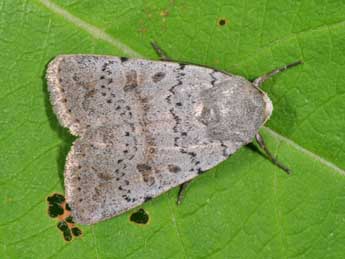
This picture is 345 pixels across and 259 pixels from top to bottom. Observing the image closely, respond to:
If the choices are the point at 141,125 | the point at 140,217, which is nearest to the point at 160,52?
the point at 141,125

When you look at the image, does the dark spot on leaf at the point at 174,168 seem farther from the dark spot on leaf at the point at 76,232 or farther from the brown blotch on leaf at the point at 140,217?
the dark spot on leaf at the point at 76,232

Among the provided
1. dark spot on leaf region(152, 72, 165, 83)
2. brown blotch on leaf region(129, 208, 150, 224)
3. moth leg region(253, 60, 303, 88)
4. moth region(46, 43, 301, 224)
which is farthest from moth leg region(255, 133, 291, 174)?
brown blotch on leaf region(129, 208, 150, 224)

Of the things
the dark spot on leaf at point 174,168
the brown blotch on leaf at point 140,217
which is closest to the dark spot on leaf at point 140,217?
the brown blotch on leaf at point 140,217

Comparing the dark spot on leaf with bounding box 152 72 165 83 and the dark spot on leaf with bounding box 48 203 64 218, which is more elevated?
the dark spot on leaf with bounding box 152 72 165 83

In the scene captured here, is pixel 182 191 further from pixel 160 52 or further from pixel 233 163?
pixel 160 52

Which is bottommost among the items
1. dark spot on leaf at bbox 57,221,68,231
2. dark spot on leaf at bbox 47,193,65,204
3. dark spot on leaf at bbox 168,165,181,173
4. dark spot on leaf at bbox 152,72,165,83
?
dark spot on leaf at bbox 57,221,68,231

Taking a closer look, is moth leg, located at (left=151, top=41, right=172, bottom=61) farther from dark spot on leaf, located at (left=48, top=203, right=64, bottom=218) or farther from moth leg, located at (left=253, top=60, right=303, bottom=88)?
dark spot on leaf, located at (left=48, top=203, right=64, bottom=218)
